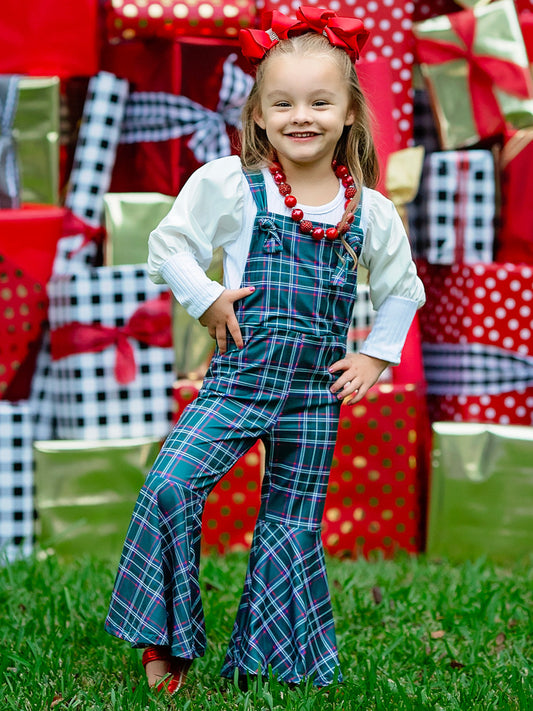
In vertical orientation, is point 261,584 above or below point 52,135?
below

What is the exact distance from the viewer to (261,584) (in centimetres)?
192

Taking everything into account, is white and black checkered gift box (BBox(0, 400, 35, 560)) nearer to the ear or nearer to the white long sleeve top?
the white long sleeve top

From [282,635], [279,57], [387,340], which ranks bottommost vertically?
[282,635]

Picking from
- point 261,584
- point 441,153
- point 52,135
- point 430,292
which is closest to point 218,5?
point 52,135

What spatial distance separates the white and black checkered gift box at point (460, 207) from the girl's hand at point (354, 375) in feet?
4.09

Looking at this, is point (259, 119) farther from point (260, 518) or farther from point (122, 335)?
point (122, 335)

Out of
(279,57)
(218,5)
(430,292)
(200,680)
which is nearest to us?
(279,57)

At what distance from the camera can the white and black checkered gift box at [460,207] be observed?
10.3 ft

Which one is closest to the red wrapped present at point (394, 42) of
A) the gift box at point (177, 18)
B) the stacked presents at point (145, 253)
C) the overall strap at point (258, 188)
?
the stacked presents at point (145, 253)

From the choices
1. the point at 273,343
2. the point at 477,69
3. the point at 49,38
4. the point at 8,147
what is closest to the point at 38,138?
the point at 8,147

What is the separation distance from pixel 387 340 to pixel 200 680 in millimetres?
791

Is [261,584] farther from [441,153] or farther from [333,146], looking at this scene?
[441,153]

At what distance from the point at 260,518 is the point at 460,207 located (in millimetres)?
1575

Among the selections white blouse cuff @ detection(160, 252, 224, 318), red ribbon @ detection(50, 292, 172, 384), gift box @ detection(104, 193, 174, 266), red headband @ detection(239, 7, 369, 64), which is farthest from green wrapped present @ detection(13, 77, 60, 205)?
white blouse cuff @ detection(160, 252, 224, 318)
